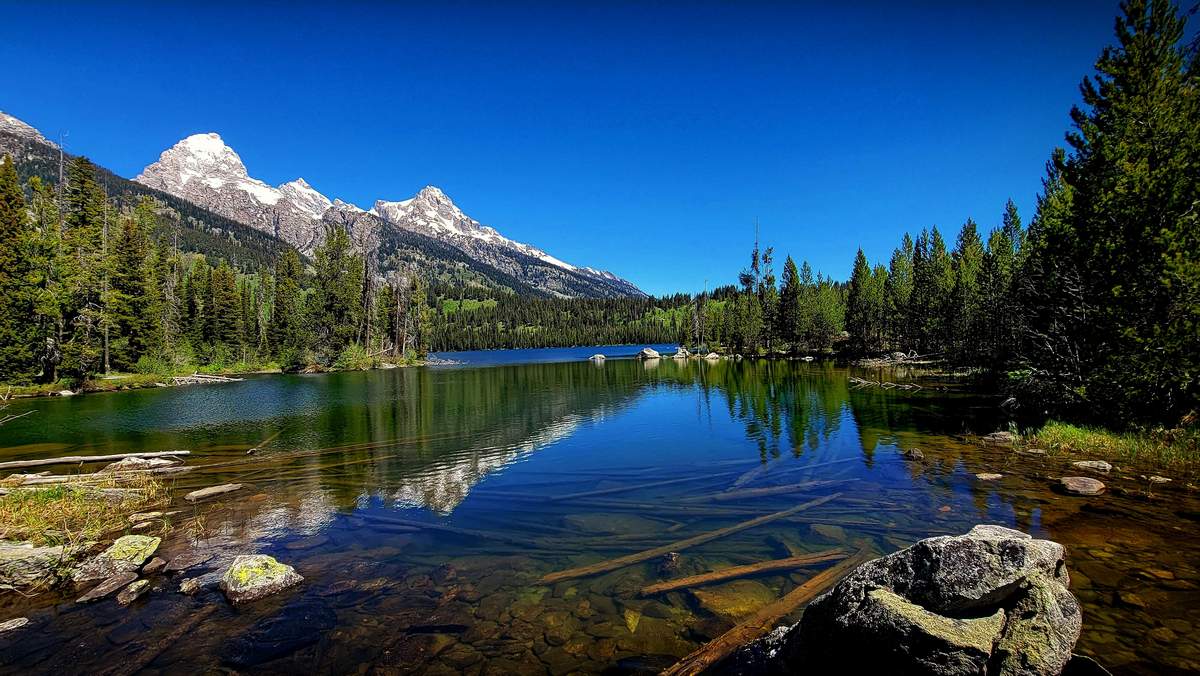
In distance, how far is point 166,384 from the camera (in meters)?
60.5

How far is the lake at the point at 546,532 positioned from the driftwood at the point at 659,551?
245 mm

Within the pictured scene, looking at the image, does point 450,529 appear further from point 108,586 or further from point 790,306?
point 790,306

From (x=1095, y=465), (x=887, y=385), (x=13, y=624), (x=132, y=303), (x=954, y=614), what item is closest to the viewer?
(x=954, y=614)

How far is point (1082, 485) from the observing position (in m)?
15.6

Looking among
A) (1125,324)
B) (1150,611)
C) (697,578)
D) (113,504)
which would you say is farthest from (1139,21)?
(113,504)

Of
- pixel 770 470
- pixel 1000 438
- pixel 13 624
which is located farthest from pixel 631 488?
pixel 1000 438

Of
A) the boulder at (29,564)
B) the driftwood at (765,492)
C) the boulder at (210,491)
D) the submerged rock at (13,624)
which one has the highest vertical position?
the boulder at (29,564)

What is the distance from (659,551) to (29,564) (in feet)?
49.1

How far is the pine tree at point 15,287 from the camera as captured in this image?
46.0 meters

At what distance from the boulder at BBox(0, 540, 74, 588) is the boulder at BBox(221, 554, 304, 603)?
391 cm

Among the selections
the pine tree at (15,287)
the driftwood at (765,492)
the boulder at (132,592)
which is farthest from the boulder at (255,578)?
the pine tree at (15,287)

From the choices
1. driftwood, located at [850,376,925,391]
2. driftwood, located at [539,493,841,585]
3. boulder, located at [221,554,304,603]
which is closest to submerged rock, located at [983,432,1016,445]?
driftwood, located at [539,493,841,585]

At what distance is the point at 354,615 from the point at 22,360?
65206mm

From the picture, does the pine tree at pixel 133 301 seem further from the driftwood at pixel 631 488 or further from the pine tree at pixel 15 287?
the driftwood at pixel 631 488
